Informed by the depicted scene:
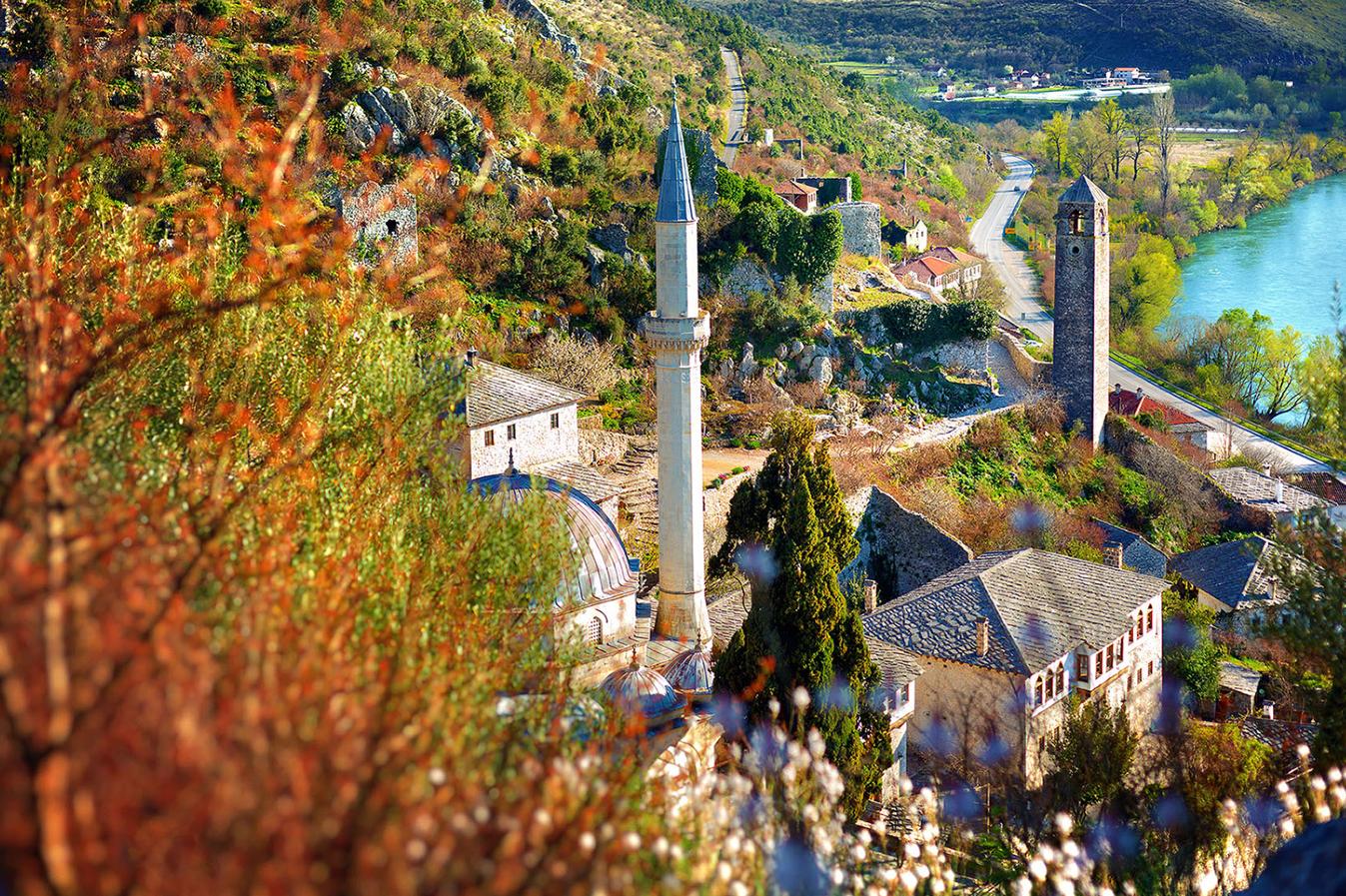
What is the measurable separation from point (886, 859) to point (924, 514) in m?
14.5

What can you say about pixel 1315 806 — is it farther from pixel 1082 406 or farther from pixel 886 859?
pixel 1082 406

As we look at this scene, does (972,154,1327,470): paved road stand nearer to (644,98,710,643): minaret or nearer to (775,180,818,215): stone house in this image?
(775,180,818,215): stone house

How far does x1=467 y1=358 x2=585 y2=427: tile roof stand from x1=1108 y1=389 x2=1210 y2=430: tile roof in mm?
20099

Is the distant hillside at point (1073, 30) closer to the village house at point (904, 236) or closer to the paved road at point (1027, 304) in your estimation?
the paved road at point (1027, 304)

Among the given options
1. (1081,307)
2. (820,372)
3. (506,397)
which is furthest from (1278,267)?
(506,397)

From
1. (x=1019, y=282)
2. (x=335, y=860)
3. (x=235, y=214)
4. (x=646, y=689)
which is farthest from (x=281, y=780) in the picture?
(x=1019, y=282)

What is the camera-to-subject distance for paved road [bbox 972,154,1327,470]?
1468 inches

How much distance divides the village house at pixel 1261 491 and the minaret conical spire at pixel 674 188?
738 inches

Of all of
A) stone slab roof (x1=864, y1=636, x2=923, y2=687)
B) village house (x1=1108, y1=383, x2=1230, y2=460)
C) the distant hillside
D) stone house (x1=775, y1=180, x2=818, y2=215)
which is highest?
the distant hillside

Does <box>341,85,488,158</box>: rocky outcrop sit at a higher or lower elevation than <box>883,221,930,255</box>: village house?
higher

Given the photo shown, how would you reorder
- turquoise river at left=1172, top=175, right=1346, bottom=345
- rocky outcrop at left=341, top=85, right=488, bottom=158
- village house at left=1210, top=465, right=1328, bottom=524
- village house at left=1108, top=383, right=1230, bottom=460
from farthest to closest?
turquoise river at left=1172, top=175, right=1346, bottom=345, village house at left=1108, top=383, right=1230, bottom=460, village house at left=1210, top=465, right=1328, bottom=524, rocky outcrop at left=341, top=85, right=488, bottom=158

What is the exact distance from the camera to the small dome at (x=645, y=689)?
13.4m

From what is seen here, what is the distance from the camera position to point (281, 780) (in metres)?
4.74

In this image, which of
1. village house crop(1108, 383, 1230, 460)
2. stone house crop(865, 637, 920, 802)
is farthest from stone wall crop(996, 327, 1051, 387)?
stone house crop(865, 637, 920, 802)
